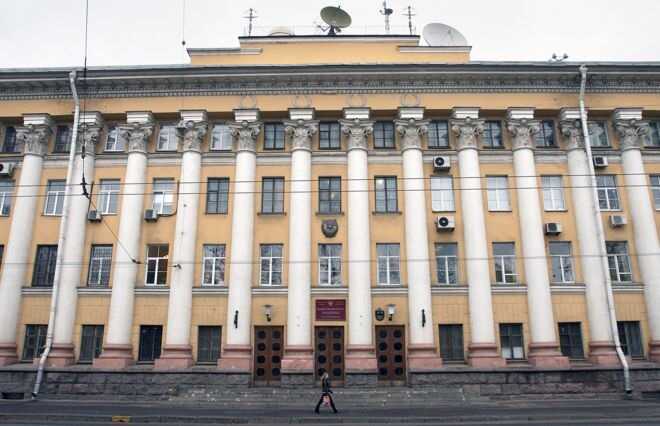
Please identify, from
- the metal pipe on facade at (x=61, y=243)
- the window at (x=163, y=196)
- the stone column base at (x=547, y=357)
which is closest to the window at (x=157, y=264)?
the window at (x=163, y=196)

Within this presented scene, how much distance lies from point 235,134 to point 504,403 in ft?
54.2

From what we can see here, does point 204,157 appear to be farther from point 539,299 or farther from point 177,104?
point 539,299

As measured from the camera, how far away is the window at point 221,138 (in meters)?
24.4

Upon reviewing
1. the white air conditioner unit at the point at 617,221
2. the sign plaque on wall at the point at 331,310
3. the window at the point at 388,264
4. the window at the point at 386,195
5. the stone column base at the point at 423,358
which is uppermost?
the window at the point at 386,195

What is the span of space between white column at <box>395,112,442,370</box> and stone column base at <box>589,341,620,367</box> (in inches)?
261

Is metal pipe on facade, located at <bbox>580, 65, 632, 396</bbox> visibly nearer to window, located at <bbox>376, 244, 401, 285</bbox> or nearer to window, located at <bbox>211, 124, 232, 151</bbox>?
window, located at <bbox>376, 244, 401, 285</bbox>

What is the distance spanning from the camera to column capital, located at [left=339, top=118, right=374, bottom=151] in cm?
2369

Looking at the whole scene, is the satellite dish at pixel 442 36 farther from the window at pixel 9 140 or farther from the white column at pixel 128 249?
the window at pixel 9 140

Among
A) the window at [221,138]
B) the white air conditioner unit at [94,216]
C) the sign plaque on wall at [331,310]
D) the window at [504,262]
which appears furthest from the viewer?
the window at [221,138]

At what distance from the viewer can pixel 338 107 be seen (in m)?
24.0

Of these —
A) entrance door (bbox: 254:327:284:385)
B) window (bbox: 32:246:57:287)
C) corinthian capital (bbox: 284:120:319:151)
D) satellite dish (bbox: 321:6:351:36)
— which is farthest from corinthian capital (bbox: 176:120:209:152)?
entrance door (bbox: 254:327:284:385)

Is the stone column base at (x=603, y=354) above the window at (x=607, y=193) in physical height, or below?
below

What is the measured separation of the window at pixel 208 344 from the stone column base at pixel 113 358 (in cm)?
301

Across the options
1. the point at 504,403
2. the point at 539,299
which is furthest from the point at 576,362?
the point at 504,403
